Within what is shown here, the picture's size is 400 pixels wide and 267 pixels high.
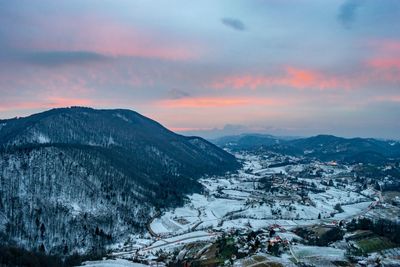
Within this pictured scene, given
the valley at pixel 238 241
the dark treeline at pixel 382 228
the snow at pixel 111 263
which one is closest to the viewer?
the valley at pixel 238 241

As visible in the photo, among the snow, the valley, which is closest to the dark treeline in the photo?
the valley

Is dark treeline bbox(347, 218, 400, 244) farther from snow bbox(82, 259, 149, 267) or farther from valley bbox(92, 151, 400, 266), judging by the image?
snow bbox(82, 259, 149, 267)

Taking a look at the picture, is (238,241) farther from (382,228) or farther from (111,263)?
(382,228)

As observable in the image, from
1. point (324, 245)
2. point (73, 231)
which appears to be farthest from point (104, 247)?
point (324, 245)

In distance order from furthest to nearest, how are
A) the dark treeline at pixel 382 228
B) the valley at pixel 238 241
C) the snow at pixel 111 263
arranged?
1. the dark treeline at pixel 382 228
2. the snow at pixel 111 263
3. the valley at pixel 238 241

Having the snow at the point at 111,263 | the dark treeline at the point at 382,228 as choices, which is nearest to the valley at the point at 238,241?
the snow at the point at 111,263

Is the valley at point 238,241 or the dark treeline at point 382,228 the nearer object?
the valley at point 238,241

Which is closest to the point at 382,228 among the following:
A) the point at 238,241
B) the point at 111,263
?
the point at 238,241

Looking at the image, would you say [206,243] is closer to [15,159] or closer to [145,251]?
[145,251]

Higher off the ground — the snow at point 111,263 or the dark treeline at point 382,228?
the dark treeline at point 382,228

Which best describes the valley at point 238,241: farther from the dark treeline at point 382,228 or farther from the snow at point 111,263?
the dark treeline at point 382,228

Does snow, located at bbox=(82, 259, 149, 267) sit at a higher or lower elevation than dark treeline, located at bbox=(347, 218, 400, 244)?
A: lower
